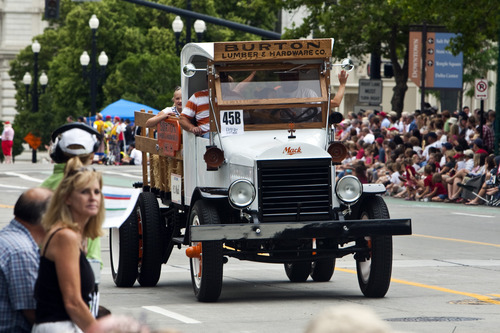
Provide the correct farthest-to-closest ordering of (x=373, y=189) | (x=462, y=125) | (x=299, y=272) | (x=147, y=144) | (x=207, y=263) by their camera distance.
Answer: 1. (x=462, y=125)
2. (x=147, y=144)
3. (x=299, y=272)
4. (x=373, y=189)
5. (x=207, y=263)

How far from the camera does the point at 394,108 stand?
4334 centimetres

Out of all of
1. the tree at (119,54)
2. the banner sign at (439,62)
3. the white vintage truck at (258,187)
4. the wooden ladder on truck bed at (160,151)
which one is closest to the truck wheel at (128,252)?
the white vintage truck at (258,187)

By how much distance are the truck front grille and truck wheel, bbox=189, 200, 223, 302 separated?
592 mm

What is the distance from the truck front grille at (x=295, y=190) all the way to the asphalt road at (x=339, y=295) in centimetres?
90

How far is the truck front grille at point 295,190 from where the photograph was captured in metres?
12.2

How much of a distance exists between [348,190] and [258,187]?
3.06 ft

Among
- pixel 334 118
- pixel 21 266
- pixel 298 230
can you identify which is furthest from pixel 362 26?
pixel 21 266

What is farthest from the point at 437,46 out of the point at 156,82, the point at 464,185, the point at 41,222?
the point at 41,222

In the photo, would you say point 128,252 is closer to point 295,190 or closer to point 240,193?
point 240,193

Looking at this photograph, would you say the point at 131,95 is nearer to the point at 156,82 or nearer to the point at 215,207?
the point at 156,82

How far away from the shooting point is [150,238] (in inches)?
518

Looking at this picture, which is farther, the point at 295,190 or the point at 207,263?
the point at 295,190

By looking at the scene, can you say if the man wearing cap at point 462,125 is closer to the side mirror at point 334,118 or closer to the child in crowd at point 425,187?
the child in crowd at point 425,187

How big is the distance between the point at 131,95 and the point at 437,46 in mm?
23416
